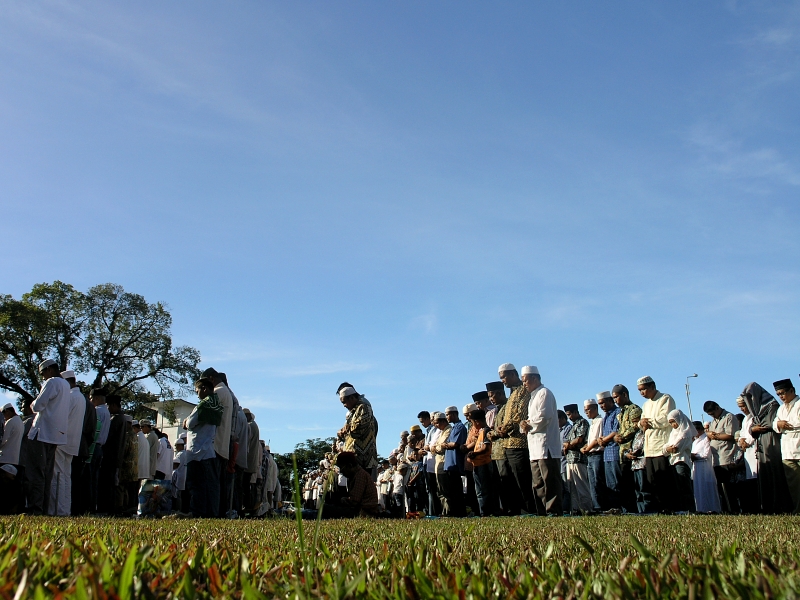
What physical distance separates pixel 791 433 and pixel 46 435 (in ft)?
34.8

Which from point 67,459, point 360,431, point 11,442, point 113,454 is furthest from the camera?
point 113,454

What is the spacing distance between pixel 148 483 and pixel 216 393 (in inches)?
161

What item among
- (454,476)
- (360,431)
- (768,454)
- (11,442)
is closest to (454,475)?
(454,476)

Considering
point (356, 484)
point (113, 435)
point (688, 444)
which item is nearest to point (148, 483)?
point (113, 435)

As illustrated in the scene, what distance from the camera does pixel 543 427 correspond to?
950 centimetres

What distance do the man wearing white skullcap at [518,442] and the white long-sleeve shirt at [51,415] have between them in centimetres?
643

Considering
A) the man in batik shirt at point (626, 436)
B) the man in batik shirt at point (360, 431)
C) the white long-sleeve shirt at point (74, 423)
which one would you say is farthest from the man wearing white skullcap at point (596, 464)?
the white long-sleeve shirt at point (74, 423)

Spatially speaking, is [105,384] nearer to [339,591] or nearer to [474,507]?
[474,507]

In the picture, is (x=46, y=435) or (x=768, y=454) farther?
(x=768, y=454)

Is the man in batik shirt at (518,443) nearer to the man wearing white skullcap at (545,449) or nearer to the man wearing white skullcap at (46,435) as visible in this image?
the man wearing white skullcap at (545,449)

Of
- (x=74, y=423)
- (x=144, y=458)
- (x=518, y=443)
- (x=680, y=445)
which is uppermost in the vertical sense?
(x=74, y=423)

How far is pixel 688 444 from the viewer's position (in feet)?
33.1

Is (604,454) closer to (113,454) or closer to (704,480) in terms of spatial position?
(704,480)

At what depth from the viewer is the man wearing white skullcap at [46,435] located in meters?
8.89
